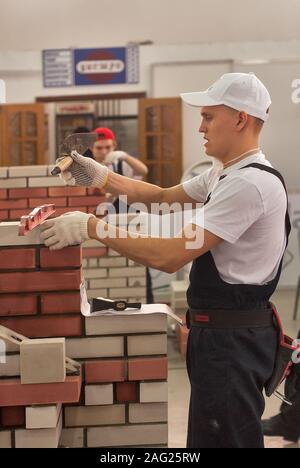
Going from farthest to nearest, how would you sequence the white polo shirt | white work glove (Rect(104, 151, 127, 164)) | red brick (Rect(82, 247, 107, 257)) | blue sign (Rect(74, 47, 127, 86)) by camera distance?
blue sign (Rect(74, 47, 127, 86)) → white work glove (Rect(104, 151, 127, 164)) → red brick (Rect(82, 247, 107, 257)) → the white polo shirt

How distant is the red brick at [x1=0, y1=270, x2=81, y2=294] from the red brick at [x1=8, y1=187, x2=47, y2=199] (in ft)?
4.95

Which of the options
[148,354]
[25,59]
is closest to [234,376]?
[148,354]

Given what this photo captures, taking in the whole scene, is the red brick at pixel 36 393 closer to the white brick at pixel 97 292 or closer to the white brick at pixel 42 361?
the white brick at pixel 42 361

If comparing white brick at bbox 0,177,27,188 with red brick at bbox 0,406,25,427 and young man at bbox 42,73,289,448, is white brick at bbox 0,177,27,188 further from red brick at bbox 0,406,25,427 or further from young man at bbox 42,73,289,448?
red brick at bbox 0,406,25,427

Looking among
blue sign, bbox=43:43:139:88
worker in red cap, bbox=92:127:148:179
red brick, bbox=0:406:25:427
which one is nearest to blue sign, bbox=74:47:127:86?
blue sign, bbox=43:43:139:88

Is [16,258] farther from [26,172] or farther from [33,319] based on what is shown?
[26,172]

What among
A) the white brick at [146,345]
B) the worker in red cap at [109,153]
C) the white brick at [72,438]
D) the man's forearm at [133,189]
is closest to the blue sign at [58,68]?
the worker in red cap at [109,153]

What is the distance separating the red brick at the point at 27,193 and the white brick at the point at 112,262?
595 mm

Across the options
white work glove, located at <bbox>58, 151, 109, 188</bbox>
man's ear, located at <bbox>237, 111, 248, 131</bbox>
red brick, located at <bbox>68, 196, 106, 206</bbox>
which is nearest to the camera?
man's ear, located at <bbox>237, 111, 248, 131</bbox>

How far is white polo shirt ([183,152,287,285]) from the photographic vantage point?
1.58m

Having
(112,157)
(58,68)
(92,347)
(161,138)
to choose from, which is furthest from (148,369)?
(58,68)

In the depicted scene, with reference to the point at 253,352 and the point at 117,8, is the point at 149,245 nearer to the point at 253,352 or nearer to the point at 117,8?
the point at 253,352

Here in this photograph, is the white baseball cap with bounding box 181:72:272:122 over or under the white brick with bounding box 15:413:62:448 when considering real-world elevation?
over

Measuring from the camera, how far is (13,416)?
1719 mm
